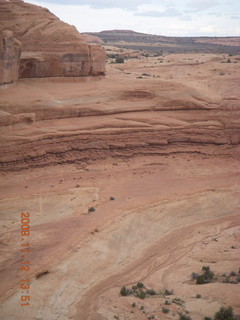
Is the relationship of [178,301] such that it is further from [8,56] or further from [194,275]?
[8,56]

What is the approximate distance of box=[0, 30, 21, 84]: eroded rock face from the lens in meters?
19.3

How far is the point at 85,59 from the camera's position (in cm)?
2309

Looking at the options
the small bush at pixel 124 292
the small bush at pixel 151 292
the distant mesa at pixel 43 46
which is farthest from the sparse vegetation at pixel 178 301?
the distant mesa at pixel 43 46

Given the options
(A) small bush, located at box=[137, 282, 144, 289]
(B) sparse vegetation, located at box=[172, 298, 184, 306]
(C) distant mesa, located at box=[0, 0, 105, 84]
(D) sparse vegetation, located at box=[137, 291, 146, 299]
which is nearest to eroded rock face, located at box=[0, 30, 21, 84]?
(C) distant mesa, located at box=[0, 0, 105, 84]

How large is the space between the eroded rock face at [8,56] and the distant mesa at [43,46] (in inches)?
3.9

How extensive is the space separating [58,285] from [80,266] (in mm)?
1215

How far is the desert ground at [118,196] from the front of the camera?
1241 centimetres

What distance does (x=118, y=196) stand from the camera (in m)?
18.9

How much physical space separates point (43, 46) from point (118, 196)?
9195mm

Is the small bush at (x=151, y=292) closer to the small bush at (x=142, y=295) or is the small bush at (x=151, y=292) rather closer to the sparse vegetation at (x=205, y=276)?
the small bush at (x=142, y=295)

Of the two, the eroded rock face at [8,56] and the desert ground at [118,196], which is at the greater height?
the eroded rock face at [8,56]

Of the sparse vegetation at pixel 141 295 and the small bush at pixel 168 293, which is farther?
the small bush at pixel 168 293

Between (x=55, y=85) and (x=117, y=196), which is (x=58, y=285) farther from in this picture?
(x=55, y=85)

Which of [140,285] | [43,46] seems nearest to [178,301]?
[140,285]
